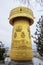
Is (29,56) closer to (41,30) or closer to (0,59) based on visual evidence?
(0,59)

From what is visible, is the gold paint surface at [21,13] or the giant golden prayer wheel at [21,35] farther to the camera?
the gold paint surface at [21,13]

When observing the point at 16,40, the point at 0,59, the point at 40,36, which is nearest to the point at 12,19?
the point at 16,40

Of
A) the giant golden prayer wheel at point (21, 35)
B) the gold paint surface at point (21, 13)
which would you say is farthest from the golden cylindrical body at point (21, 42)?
the gold paint surface at point (21, 13)

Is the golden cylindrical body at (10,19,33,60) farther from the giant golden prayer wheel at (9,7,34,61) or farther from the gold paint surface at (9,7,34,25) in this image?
the gold paint surface at (9,7,34,25)

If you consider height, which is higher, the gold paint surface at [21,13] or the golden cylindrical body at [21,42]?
the gold paint surface at [21,13]

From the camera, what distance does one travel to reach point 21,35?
504 centimetres

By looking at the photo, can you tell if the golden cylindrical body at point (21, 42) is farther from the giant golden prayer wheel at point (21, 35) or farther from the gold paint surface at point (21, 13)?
the gold paint surface at point (21, 13)

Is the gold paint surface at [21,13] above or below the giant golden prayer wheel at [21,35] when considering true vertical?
above

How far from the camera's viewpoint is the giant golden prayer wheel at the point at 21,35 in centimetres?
498

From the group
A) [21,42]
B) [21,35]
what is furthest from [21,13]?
[21,42]

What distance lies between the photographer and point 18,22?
5230 mm

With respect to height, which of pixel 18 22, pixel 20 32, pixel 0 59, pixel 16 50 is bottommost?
pixel 0 59

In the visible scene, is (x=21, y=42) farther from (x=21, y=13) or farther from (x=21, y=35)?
(x=21, y=13)

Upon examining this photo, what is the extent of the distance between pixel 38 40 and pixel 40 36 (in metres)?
0.37
